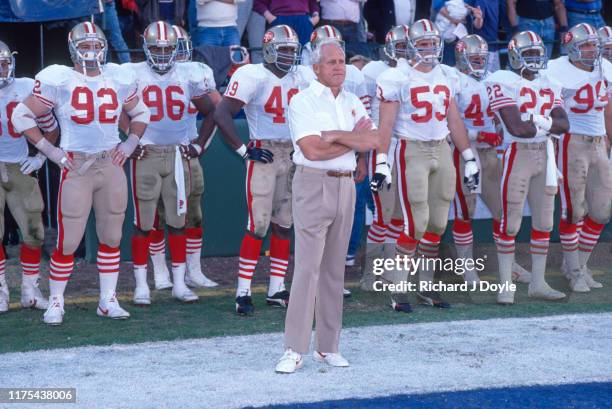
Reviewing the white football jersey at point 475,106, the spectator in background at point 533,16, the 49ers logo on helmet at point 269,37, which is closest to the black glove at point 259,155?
the 49ers logo on helmet at point 269,37

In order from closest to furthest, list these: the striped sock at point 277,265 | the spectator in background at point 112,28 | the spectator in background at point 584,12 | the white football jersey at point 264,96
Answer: the white football jersey at point 264,96 < the striped sock at point 277,265 < the spectator in background at point 112,28 < the spectator in background at point 584,12

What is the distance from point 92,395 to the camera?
5.75 metres

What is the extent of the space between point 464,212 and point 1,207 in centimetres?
369

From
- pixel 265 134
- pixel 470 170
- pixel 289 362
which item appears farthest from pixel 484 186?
pixel 289 362

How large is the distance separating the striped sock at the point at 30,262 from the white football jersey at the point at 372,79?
2990 millimetres

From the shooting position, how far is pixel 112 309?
7.75 metres

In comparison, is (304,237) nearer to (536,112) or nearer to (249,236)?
(249,236)

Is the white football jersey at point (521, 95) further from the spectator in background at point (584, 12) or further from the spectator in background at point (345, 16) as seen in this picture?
the spectator in background at point (584, 12)

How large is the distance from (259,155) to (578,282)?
2976 millimetres

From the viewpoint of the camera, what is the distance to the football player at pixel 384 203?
861 cm

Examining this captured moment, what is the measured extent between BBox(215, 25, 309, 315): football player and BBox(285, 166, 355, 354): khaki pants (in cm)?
177

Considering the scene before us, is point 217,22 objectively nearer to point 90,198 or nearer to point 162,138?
point 162,138

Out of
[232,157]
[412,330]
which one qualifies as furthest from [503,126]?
[232,157]

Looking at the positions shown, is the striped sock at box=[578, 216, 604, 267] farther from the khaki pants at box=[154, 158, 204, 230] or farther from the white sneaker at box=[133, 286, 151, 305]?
the white sneaker at box=[133, 286, 151, 305]
